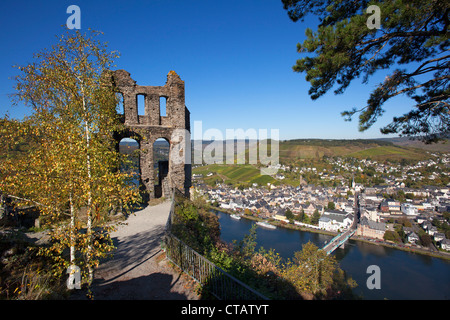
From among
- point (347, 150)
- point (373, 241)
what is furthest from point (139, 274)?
point (347, 150)

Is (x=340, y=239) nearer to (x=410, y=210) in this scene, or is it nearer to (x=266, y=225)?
(x=266, y=225)

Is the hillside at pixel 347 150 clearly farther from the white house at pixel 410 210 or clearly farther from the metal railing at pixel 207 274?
the metal railing at pixel 207 274

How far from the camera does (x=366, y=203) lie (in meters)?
64.5

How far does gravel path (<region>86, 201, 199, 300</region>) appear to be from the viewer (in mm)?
5090

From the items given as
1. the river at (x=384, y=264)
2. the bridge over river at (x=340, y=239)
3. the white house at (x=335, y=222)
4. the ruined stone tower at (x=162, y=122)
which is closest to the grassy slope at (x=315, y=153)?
the white house at (x=335, y=222)

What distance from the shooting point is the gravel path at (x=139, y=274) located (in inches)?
200

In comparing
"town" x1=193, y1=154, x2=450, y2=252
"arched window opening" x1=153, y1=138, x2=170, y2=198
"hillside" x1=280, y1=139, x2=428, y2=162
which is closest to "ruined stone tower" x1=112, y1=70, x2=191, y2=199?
"arched window opening" x1=153, y1=138, x2=170, y2=198

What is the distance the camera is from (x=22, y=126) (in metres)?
4.34

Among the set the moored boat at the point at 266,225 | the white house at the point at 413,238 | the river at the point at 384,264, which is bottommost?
the river at the point at 384,264

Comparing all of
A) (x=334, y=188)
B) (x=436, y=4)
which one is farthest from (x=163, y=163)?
(x=334, y=188)

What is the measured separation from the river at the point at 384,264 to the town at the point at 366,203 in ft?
15.0
